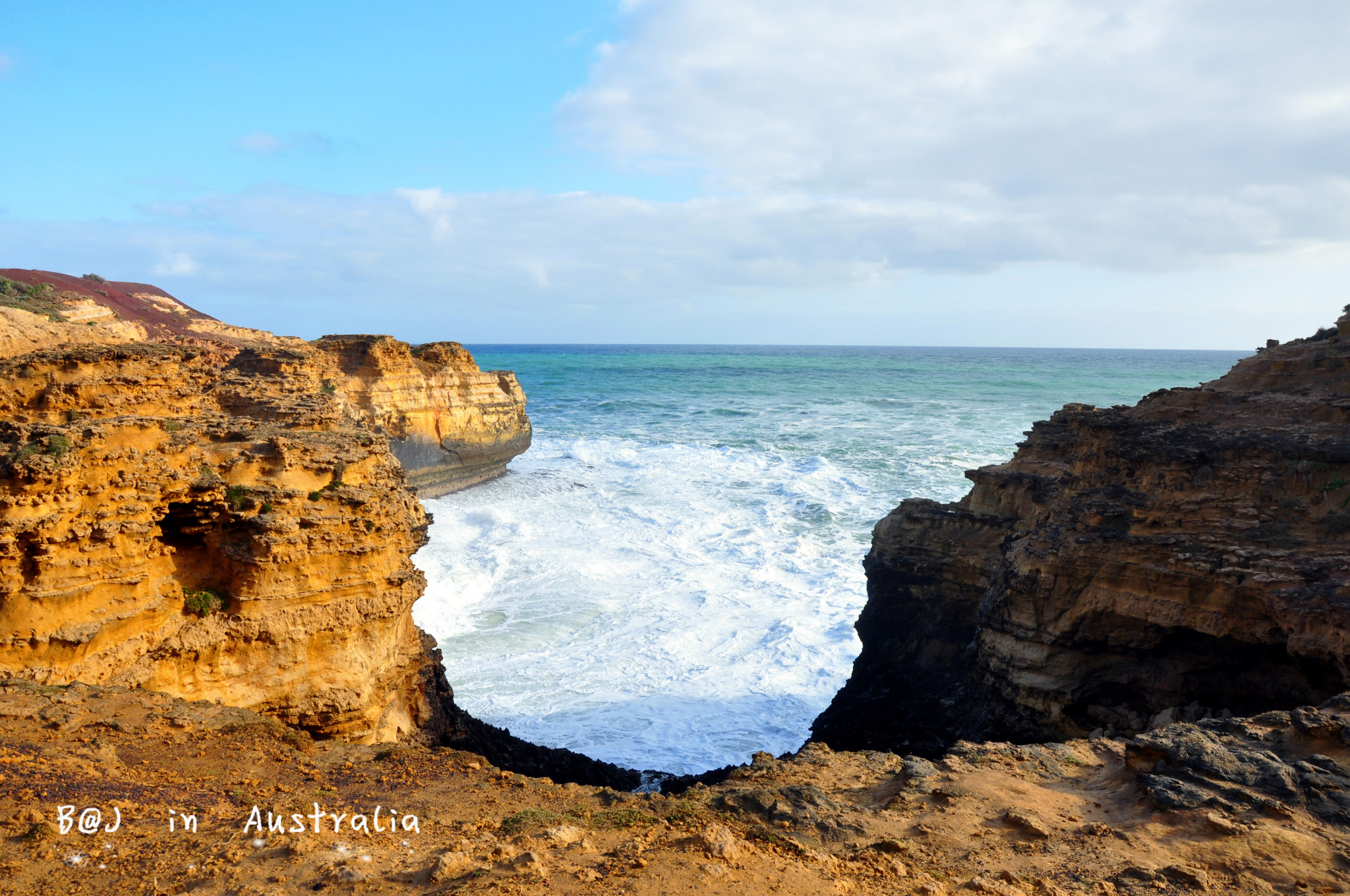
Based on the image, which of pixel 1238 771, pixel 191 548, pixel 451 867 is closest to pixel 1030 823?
pixel 1238 771

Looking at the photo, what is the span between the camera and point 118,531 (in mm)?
6285

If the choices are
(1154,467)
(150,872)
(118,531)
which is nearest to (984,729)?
(1154,467)

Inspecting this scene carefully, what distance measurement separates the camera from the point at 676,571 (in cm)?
1808

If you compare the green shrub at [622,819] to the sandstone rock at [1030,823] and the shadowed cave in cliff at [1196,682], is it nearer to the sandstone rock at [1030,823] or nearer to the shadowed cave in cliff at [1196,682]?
the sandstone rock at [1030,823]

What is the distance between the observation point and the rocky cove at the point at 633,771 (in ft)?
15.1

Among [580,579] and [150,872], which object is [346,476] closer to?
[150,872]

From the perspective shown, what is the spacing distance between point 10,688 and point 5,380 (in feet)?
8.69

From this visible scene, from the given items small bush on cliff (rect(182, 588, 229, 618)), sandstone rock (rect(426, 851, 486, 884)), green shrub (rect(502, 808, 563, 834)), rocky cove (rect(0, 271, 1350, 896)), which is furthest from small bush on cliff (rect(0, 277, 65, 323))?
sandstone rock (rect(426, 851, 486, 884))

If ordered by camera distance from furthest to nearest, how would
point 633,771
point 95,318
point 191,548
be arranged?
point 95,318, point 633,771, point 191,548

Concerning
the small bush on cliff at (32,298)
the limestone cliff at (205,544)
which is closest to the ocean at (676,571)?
the limestone cliff at (205,544)

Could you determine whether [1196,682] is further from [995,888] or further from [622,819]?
[622,819]

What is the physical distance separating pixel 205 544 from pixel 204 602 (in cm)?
52

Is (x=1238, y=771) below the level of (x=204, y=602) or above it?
below

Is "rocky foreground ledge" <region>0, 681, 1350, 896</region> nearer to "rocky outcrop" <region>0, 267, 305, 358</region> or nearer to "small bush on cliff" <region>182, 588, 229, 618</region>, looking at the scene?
"small bush on cliff" <region>182, 588, 229, 618</region>
